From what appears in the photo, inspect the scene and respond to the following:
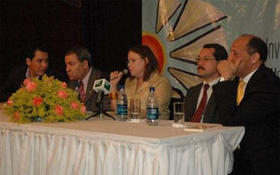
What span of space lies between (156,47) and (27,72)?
1396 mm

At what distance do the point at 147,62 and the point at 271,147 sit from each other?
131 cm

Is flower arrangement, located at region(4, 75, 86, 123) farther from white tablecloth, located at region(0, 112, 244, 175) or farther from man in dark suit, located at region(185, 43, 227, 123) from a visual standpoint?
man in dark suit, located at region(185, 43, 227, 123)

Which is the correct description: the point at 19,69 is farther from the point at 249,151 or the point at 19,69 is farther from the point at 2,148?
the point at 249,151

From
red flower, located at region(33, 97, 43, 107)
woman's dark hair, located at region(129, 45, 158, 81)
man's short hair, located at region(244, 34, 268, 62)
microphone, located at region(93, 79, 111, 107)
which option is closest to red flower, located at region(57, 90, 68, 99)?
red flower, located at region(33, 97, 43, 107)

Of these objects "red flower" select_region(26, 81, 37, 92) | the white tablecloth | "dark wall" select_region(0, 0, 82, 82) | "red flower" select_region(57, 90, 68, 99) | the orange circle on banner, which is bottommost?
the white tablecloth

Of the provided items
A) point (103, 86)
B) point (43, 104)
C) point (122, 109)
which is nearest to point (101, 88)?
point (103, 86)

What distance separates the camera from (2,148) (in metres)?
3.01

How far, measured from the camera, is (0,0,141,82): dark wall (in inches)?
191

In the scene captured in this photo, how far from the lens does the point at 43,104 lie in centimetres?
290

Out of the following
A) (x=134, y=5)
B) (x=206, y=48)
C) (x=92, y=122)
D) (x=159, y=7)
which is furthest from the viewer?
(x=134, y=5)

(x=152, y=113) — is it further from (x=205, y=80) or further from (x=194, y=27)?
(x=194, y=27)

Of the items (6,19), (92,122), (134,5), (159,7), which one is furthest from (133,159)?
(6,19)

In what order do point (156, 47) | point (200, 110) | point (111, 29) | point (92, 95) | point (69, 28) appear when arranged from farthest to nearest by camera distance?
point (69, 28)
point (111, 29)
point (156, 47)
point (92, 95)
point (200, 110)

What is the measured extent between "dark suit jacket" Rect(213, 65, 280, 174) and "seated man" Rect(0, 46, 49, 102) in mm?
2474
